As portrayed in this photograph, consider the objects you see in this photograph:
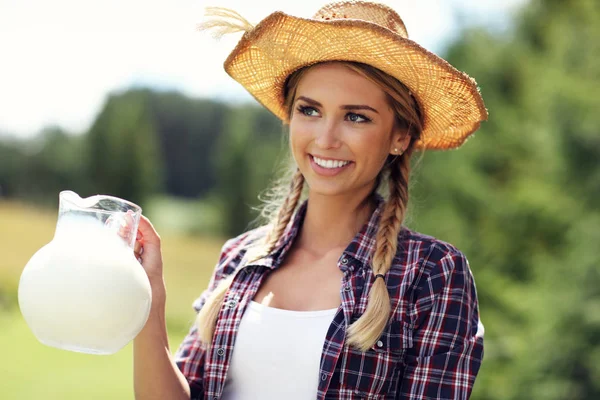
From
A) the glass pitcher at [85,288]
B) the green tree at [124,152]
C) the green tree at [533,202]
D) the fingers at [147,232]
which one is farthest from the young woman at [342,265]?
the green tree at [124,152]

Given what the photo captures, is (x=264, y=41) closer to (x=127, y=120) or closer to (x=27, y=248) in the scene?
(x=27, y=248)

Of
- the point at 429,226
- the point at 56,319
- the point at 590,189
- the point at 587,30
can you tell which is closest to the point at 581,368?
the point at 590,189

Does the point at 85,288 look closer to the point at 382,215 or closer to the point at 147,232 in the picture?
the point at 147,232

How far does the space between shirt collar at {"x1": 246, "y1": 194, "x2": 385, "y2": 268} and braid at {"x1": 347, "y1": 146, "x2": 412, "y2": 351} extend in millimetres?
35

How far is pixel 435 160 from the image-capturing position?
10.5 meters

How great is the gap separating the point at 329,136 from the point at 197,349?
2.48 feet

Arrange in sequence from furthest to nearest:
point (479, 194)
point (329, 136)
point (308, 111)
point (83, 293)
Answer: point (479, 194) < point (308, 111) < point (329, 136) < point (83, 293)

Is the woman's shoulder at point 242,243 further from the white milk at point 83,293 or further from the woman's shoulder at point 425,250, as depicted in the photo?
the white milk at point 83,293

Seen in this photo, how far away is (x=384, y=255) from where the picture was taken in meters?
2.14

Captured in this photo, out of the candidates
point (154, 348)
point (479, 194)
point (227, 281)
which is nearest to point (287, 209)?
point (227, 281)

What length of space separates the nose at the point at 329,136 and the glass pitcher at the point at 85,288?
0.61m

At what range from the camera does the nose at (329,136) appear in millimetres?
2096

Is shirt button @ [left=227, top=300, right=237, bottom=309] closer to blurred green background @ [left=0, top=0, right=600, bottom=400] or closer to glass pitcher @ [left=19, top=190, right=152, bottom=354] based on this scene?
glass pitcher @ [left=19, top=190, right=152, bottom=354]

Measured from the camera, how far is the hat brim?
6.68 ft
